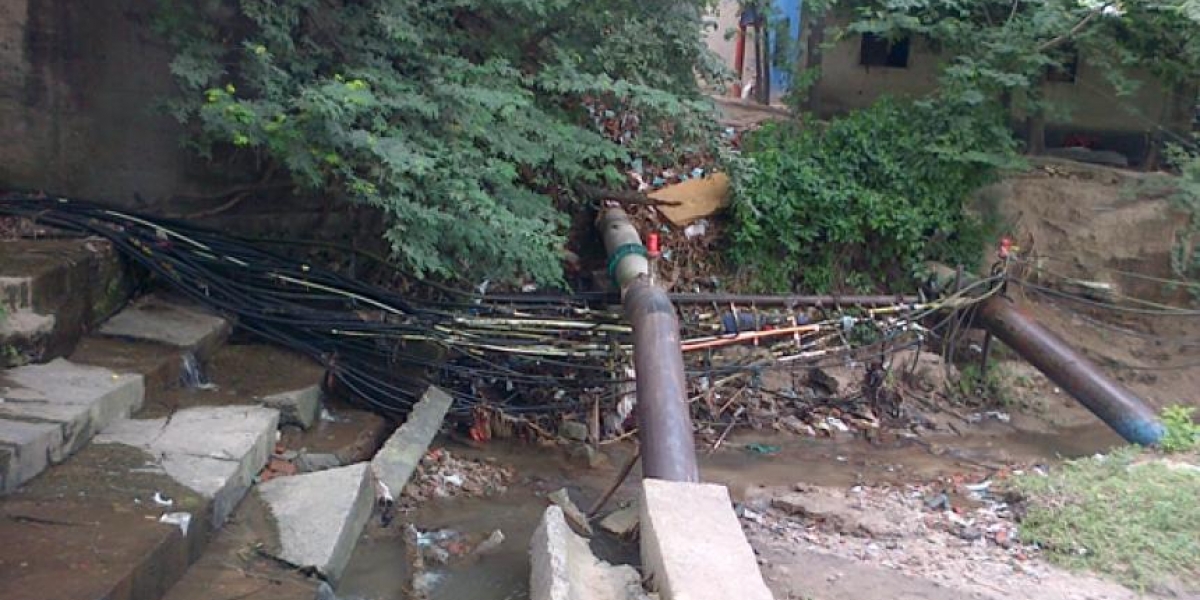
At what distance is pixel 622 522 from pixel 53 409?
275 centimetres

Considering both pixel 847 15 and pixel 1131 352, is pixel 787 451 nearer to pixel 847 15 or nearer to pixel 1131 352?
pixel 1131 352

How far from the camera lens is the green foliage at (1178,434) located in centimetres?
720

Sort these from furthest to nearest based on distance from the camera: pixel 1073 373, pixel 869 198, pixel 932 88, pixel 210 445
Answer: pixel 932 88, pixel 869 198, pixel 1073 373, pixel 210 445

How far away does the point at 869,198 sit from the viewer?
9.73 metres

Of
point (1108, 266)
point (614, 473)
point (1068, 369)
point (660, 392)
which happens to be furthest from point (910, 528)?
point (1108, 266)

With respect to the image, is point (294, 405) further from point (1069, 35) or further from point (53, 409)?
point (1069, 35)

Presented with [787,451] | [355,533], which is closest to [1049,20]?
[787,451]

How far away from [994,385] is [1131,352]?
1.59m

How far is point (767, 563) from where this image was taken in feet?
17.8

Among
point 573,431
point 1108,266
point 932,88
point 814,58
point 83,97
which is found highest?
point 814,58

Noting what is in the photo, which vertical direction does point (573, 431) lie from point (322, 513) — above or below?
below

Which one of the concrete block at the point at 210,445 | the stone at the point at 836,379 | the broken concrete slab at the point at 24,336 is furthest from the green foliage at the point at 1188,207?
the broken concrete slab at the point at 24,336

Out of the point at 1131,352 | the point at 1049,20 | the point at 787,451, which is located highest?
the point at 1049,20

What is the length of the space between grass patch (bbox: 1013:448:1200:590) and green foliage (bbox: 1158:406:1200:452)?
71 cm
